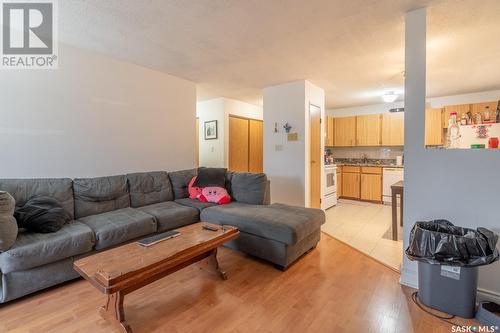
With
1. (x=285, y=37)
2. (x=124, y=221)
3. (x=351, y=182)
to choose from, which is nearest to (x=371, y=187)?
(x=351, y=182)

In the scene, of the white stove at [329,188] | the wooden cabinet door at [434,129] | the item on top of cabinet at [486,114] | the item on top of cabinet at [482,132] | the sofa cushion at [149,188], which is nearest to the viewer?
the sofa cushion at [149,188]

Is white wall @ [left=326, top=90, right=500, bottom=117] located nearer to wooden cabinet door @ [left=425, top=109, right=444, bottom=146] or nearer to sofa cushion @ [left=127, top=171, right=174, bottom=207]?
wooden cabinet door @ [left=425, top=109, right=444, bottom=146]

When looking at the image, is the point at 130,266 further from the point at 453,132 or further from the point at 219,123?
the point at 453,132

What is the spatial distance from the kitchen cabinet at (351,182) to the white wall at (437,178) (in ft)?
12.3

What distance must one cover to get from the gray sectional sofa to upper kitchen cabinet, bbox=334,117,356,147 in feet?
12.0

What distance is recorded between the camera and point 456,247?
1586 mm

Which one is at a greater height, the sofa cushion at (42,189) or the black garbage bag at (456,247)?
the sofa cushion at (42,189)

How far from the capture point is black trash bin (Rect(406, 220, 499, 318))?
156 cm

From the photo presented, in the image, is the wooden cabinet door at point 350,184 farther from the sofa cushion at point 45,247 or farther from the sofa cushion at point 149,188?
the sofa cushion at point 45,247

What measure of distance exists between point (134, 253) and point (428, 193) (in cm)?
239

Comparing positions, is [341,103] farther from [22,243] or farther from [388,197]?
[22,243]

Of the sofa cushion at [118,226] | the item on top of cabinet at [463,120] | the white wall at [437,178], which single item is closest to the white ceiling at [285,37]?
the white wall at [437,178]

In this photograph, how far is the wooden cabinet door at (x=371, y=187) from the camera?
17.6 feet

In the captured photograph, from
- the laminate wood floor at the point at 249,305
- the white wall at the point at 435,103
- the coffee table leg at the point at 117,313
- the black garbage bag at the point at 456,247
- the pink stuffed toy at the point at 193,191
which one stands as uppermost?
the white wall at the point at 435,103
